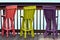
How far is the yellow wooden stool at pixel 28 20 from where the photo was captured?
17.1 feet

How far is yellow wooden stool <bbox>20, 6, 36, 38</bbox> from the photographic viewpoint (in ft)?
17.1

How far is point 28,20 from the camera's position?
17.8 ft

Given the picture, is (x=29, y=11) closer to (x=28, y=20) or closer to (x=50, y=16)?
(x=28, y=20)

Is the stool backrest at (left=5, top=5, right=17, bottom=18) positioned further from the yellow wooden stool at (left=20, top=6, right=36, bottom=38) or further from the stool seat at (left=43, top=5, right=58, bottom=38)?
the stool seat at (left=43, top=5, right=58, bottom=38)

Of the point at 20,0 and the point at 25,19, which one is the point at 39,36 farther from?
the point at 20,0

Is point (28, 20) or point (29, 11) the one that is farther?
point (28, 20)

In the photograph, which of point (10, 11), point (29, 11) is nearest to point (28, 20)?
point (29, 11)

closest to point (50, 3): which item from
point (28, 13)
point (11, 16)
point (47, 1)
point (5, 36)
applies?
point (47, 1)

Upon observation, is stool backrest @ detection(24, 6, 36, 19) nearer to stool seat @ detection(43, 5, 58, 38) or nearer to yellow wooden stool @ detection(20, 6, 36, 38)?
yellow wooden stool @ detection(20, 6, 36, 38)

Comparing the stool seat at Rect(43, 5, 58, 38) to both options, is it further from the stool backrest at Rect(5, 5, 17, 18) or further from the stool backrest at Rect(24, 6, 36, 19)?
the stool backrest at Rect(5, 5, 17, 18)

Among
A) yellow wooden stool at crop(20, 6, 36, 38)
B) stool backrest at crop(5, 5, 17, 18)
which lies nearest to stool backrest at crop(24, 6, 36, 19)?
yellow wooden stool at crop(20, 6, 36, 38)

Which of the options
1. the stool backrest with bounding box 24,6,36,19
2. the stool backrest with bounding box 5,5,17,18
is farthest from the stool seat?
the stool backrest with bounding box 5,5,17,18

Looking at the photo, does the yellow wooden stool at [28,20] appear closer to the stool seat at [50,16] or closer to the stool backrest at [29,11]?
the stool backrest at [29,11]

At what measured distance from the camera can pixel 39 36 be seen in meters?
5.58
